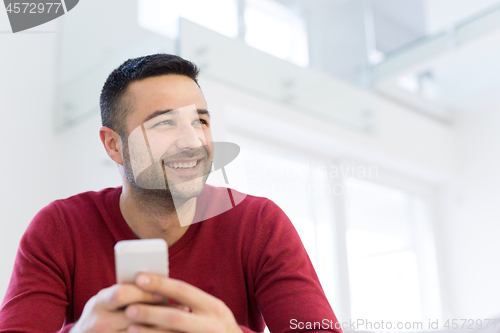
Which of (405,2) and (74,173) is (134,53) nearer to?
(74,173)

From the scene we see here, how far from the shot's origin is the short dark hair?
835 millimetres

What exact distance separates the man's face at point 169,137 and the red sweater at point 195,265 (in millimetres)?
75

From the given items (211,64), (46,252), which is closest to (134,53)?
(211,64)

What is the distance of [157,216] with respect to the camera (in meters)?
0.83

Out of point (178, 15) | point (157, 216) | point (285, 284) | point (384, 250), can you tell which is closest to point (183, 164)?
point (157, 216)

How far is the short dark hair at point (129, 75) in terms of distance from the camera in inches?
32.9

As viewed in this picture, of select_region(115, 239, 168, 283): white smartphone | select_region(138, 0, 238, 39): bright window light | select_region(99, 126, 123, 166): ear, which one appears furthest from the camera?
select_region(138, 0, 238, 39): bright window light

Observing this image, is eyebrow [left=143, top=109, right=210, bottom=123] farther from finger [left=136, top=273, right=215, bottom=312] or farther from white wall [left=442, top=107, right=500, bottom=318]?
white wall [left=442, top=107, right=500, bottom=318]

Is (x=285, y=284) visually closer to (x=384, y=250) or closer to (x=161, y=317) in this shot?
(x=161, y=317)

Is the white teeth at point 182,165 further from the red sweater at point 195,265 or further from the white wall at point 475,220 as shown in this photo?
the white wall at point 475,220

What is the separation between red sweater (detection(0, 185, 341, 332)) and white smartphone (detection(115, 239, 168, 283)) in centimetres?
28

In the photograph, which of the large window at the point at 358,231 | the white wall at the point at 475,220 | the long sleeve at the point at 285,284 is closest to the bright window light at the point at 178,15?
the large window at the point at 358,231

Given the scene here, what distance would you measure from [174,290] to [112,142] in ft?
1.70

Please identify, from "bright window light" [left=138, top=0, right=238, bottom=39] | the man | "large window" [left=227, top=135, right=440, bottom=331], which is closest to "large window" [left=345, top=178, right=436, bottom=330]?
"large window" [left=227, top=135, right=440, bottom=331]
